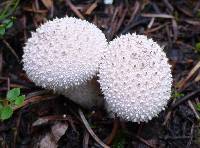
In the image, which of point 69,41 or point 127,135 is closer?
point 69,41

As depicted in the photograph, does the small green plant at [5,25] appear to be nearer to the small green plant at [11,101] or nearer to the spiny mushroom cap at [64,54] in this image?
the spiny mushroom cap at [64,54]

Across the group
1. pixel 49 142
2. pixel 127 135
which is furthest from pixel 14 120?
pixel 127 135

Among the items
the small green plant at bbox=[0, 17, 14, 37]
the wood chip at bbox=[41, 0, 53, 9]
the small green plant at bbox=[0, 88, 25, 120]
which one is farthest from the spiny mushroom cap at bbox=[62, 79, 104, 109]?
the wood chip at bbox=[41, 0, 53, 9]

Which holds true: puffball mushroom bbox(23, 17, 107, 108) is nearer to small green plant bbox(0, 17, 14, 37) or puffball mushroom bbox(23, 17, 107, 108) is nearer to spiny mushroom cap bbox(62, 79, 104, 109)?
spiny mushroom cap bbox(62, 79, 104, 109)

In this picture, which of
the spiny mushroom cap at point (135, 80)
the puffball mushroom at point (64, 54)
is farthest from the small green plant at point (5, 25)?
the spiny mushroom cap at point (135, 80)

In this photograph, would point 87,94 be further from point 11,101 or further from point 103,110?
point 11,101

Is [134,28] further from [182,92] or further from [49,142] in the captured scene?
[49,142]
